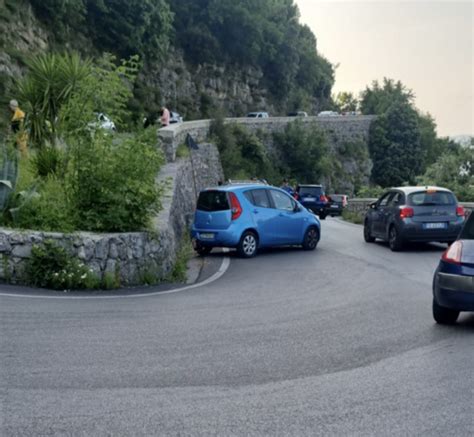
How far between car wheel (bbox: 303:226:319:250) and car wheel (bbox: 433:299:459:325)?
10.4 meters

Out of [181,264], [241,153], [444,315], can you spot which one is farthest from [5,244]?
[241,153]

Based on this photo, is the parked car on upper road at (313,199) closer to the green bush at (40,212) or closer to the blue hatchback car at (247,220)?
the blue hatchback car at (247,220)

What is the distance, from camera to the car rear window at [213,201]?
59.9 feet

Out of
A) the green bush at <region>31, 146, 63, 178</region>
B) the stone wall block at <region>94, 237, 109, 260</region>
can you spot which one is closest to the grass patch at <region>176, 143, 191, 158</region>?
the green bush at <region>31, 146, 63, 178</region>

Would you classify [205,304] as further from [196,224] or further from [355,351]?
[196,224]

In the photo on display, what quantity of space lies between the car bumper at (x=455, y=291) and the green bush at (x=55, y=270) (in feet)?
17.9

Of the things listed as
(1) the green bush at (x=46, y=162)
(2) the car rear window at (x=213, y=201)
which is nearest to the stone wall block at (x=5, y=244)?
(1) the green bush at (x=46, y=162)

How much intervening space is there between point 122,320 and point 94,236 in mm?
3416

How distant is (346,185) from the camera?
254 feet

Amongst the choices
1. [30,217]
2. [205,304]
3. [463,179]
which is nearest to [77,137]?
[30,217]

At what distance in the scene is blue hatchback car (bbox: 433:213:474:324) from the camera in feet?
28.0

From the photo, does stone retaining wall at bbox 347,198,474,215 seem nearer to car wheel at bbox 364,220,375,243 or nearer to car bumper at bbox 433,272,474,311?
car wheel at bbox 364,220,375,243

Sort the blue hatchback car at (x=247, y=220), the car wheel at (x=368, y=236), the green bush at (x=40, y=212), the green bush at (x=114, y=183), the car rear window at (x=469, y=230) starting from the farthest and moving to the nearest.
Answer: the car wheel at (x=368, y=236), the blue hatchback car at (x=247, y=220), the green bush at (x=114, y=183), the green bush at (x=40, y=212), the car rear window at (x=469, y=230)

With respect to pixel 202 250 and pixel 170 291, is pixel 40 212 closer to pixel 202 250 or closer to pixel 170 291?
pixel 170 291
